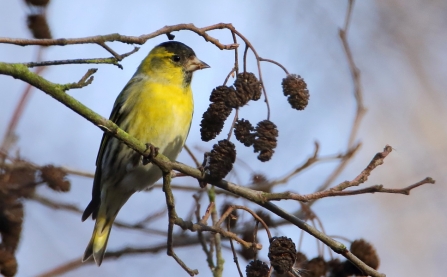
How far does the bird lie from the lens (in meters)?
3.59

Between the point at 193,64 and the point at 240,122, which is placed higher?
the point at 193,64

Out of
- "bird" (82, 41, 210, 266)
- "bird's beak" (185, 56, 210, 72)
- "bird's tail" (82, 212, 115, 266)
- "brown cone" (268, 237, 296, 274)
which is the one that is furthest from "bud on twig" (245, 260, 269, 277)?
"bird's beak" (185, 56, 210, 72)

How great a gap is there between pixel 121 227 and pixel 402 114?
196 inches

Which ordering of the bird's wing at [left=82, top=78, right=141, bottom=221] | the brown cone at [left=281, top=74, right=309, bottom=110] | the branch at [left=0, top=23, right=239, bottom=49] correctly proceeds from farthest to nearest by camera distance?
the bird's wing at [left=82, top=78, right=141, bottom=221]
the brown cone at [left=281, top=74, right=309, bottom=110]
the branch at [left=0, top=23, right=239, bottom=49]

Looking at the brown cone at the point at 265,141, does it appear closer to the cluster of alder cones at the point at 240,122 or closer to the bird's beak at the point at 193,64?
the cluster of alder cones at the point at 240,122

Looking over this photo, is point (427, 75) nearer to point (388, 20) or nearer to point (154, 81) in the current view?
point (388, 20)

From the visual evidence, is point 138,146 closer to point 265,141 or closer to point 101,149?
point 265,141

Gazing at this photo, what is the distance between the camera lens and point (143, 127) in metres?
3.56

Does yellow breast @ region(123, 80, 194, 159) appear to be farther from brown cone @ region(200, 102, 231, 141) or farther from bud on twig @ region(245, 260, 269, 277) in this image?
bud on twig @ region(245, 260, 269, 277)

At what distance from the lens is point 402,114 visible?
8.03 metres

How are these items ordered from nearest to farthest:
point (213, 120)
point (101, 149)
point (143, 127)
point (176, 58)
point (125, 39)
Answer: point (125, 39) → point (213, 120) → point (143, 127) → point (101, 149) → point (176, 58)

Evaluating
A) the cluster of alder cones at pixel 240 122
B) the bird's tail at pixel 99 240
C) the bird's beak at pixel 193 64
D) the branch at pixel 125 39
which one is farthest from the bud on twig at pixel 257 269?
the bird's beak at pixel 193 64

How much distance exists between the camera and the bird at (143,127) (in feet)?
11.8

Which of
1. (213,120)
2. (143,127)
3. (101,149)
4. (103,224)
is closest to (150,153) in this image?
(213,120)
